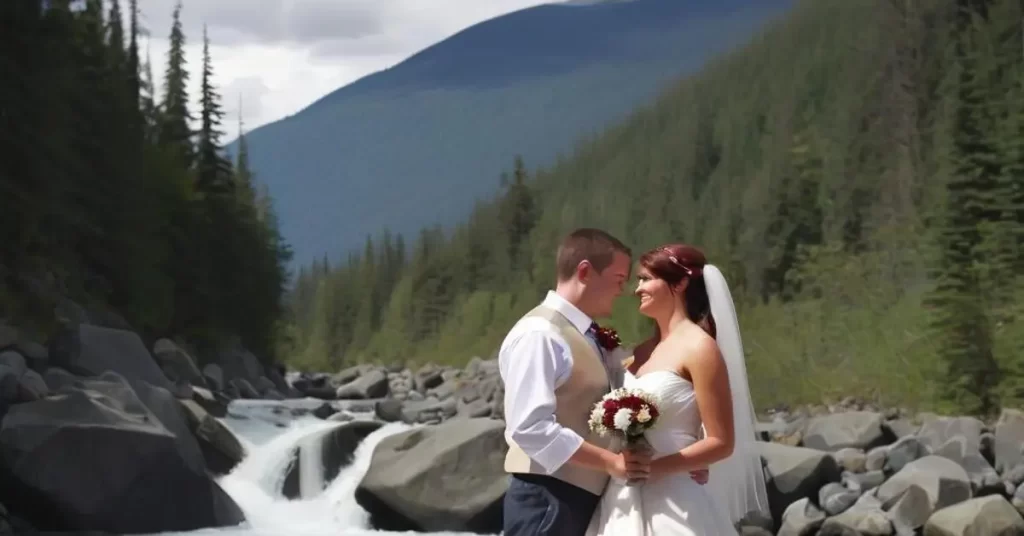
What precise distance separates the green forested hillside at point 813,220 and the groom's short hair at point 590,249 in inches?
575

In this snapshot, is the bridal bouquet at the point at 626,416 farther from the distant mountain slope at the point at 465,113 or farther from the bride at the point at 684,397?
the distant mountain slope at the point at 465,113

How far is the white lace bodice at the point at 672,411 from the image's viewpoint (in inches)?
132

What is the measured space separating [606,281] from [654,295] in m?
0.25

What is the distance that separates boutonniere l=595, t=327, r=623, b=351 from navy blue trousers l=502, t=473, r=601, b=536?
1.29ft

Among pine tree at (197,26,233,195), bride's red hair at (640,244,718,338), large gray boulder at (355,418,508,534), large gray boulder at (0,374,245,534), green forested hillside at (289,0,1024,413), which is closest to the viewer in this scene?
bride's red hair at (640,244,718,338)

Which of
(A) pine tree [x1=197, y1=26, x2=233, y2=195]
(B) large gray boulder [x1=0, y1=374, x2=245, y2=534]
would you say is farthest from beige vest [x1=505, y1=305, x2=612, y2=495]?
(A) pine tree [x1=197, y1=26, x2=233, y2=195]

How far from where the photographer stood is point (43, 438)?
11.9 m

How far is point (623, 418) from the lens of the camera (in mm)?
3139

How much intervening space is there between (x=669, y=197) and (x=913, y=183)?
2206cm

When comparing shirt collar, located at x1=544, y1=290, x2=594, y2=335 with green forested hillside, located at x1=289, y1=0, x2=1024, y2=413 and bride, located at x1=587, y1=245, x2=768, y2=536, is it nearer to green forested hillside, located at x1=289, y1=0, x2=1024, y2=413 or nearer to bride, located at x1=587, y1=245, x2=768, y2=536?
bride, located at x1=587, y1=245, x2=768, y2=536

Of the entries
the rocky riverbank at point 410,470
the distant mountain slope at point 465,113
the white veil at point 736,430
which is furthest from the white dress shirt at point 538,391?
the distant mountain slope at point 465,113

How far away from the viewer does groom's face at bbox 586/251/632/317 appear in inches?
130

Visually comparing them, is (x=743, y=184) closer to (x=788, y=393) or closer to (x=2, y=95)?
(x=788, y=393)

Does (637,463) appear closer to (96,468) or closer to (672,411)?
(672,411)
